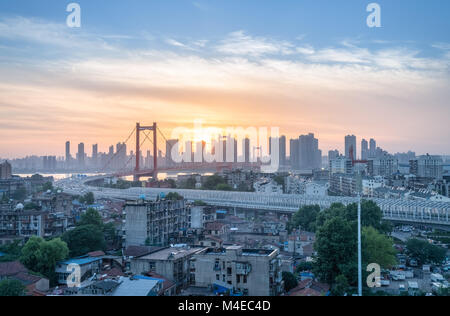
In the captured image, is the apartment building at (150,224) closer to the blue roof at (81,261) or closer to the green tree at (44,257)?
the blue roof at (81,261)

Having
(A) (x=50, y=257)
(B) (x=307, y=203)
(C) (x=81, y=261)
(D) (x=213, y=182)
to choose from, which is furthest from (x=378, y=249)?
(D) (x=213, y=182)

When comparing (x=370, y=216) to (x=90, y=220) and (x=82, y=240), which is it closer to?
(x=82, y=240)

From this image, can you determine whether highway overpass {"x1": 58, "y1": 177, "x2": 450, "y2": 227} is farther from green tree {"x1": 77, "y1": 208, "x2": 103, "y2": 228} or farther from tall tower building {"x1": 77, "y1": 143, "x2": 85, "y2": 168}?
tall tower building {"x1": 77, "y1": 143, "x2": 85, "y2": 168}

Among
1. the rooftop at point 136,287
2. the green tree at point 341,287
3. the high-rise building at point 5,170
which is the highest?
the high-rise building at point 5,170

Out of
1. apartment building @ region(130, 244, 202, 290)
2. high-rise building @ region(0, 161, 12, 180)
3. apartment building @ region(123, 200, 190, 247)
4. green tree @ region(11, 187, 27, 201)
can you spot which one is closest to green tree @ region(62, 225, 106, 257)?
apartment building @ region(123, 200, 190, 247)

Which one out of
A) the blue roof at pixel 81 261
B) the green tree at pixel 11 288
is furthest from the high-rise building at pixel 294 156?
the green tree at pixel 11 288
